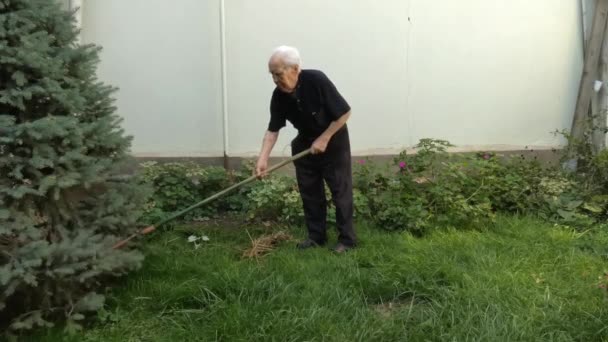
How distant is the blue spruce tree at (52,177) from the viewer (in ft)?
9.20

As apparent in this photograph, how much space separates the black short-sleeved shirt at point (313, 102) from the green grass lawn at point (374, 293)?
976mm

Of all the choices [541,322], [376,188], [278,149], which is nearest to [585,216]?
[376,188]

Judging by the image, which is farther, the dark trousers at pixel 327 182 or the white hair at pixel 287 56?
the dark trousers at pixel 327 182

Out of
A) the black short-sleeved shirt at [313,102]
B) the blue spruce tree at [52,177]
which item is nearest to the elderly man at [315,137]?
the black short-sleeved shirt at [313,102]

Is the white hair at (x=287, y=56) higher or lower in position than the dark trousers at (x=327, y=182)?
higher

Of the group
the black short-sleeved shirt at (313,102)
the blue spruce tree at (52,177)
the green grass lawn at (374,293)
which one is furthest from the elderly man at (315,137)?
the blue spruce tree at (52,177)

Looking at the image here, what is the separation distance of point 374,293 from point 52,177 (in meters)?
1.99

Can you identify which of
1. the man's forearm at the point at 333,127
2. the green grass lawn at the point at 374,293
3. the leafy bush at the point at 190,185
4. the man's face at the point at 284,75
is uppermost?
the man's face at the point at 284,75

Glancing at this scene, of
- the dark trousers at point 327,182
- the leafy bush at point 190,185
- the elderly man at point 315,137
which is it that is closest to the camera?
the elderly man at point 315,137

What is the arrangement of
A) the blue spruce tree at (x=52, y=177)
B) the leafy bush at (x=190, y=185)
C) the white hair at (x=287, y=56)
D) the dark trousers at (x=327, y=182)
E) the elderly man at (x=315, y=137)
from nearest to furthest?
the blue spruce tree at (x=52, y=177), the white hair at (x=287, y=56), the elderly man at (x=315, y=137), the dark trousers at (x=327, y=182), the leafy bush at (x=190, y=185)

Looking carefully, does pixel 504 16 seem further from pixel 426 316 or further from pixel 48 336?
pixel 48 336

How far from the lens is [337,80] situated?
587cm

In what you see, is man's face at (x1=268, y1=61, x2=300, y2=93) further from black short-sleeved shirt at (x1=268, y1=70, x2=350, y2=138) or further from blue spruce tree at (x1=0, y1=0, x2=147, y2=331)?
blue spruce tree at (x1=0, y1=0, x2=147, y2=331)

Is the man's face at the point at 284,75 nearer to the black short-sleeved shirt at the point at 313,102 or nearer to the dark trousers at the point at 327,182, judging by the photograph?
the black short-sleeved shirt at the point at 313,102
